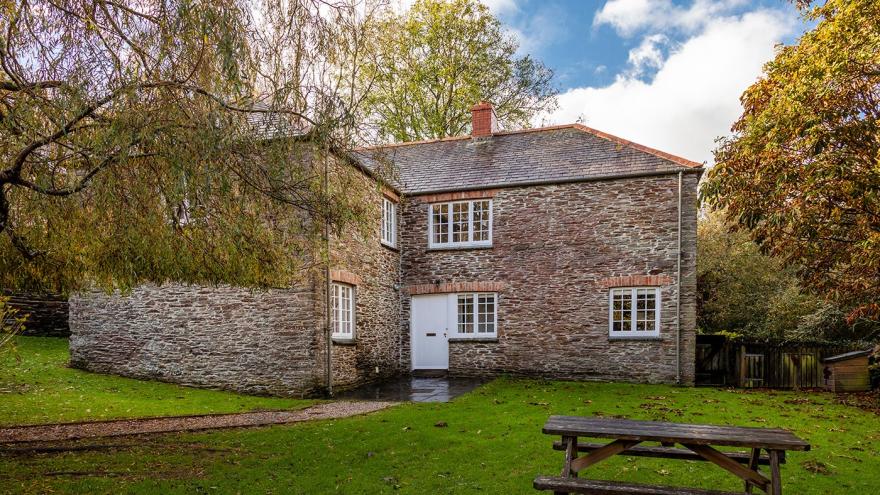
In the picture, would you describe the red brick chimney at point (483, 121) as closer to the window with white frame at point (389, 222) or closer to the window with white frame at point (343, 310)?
the window with white frame at point (389, 222)

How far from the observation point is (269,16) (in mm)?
6695

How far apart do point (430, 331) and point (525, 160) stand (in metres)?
5.67

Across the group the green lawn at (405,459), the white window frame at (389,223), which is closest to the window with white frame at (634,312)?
the green lawn at (405,459)

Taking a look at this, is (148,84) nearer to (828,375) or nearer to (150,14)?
(150,14)

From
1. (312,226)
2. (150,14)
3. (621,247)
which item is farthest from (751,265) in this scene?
(150,14)

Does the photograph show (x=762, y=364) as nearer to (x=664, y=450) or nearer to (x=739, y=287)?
(x=739, y=287)

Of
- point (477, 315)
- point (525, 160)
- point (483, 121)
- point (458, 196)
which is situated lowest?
point (477, 315)

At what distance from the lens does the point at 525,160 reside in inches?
689

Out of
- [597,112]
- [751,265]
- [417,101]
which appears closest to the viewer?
[751,265]

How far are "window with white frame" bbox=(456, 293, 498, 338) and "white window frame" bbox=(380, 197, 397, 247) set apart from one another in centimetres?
251

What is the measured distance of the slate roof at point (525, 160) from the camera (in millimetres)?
16109

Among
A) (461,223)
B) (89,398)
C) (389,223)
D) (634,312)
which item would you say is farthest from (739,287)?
(89,398)

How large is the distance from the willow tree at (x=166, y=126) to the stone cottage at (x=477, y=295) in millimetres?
5758

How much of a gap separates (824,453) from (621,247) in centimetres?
835
